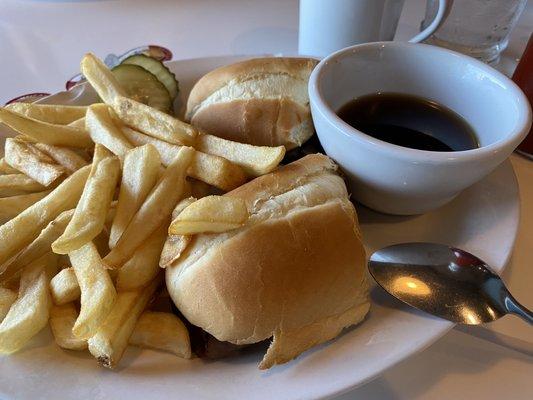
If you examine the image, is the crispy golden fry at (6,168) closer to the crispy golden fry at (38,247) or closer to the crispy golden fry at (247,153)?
the crispy golden fry at (38,247)

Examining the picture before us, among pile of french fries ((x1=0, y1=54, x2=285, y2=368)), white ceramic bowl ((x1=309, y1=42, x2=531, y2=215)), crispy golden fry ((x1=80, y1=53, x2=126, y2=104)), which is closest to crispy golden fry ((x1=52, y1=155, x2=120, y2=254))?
pile of french fries ((x1=0, y1=54, x2=285, y2=368))

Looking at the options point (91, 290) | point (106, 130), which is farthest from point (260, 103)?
point (91, 290)

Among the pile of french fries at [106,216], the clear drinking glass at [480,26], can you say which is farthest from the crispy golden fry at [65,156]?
the clear drinking glass at [480,26]

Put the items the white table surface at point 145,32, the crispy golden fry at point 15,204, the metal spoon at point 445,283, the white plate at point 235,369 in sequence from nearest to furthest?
the white plate at point 235,369 < the metal spoon at point 445,283 < the crispy golden fry at point 15,204 < the white table surface at point 145,32

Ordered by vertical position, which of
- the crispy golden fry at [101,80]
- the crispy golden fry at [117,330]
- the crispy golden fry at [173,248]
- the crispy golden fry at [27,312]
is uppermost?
the crispy golden fry at [101,80]

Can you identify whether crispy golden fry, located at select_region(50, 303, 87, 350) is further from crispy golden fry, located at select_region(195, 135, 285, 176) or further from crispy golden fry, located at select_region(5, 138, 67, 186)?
crispy golden fry, located at select_region(195, 135, 285, 176)

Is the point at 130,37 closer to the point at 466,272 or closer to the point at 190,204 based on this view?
the point at 190,204

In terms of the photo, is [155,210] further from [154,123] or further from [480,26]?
[480,26]

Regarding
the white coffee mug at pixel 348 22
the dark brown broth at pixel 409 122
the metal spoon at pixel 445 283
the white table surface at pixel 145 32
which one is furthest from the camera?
the white table surface at pixel 145 32
